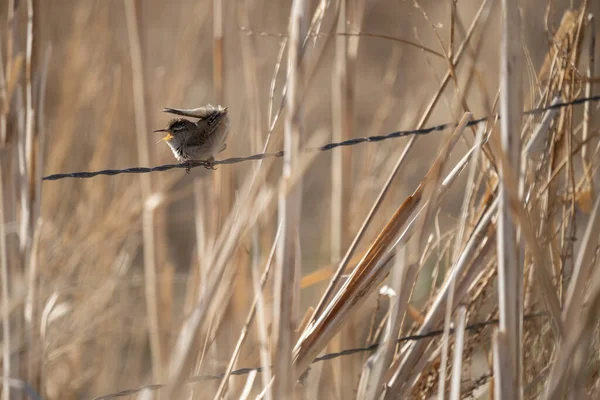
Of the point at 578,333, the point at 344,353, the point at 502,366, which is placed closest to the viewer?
the point at 578,333

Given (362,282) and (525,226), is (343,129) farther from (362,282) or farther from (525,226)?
(525,226)

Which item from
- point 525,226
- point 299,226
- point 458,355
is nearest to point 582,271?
point 525,226

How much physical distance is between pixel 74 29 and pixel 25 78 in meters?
1.55

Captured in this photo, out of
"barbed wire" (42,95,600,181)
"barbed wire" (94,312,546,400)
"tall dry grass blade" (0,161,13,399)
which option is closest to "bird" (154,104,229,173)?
"barbed wire" (42,95,600,181)

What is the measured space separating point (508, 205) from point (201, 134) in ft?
3.65

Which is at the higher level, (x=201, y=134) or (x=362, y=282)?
(x=201, y=134)

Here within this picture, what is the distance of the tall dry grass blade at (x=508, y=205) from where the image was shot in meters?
1.09

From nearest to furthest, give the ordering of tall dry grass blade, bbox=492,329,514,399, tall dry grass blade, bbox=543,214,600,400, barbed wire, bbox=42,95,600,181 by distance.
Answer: tall dry grass blade, bbox=543,214,600,400, tall dry grass blade, bbox=492,329,514,399, barbed wire, bbox=42,95,600,181

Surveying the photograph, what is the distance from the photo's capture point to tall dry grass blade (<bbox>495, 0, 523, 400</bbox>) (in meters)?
1.09

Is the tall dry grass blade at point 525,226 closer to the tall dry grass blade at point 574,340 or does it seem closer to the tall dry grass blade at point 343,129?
the tall dry grass blade at point 574,340

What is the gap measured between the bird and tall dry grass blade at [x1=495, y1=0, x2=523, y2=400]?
3.16 ft

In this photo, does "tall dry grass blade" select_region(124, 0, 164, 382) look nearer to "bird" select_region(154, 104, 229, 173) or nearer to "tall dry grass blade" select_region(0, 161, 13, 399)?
"bird" select_region(154, 104, 229, 173)

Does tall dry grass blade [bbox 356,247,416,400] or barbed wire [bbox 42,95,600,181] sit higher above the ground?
barbed wire [bbox 42,95,600,181]

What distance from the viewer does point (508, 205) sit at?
3.64 ft
